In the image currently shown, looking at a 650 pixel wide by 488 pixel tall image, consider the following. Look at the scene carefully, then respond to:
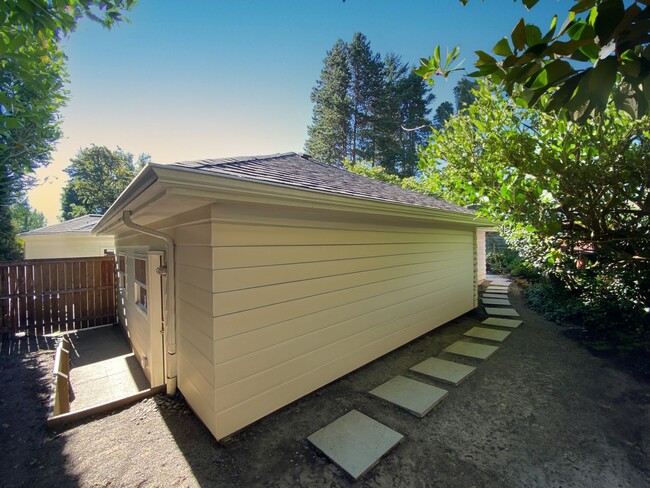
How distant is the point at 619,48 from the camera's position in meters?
1.05

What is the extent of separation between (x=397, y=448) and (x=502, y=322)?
5236 millimetres

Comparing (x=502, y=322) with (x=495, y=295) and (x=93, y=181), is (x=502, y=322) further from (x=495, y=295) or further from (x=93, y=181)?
(x=93, y=181)

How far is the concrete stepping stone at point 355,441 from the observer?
7.60 ft

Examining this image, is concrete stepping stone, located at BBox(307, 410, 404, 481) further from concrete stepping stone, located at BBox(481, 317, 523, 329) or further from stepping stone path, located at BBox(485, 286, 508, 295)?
stepping stone path, located at BBox(485, 286, 508, 295)

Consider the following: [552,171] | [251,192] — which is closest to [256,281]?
[251,192]

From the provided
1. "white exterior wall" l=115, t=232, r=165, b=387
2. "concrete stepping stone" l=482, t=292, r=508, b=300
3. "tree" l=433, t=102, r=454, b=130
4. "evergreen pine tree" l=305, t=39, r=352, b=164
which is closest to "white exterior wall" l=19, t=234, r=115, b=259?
"white exterior wall" l=115, t=232, r=165, b=387

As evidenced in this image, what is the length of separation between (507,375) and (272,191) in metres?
4.20

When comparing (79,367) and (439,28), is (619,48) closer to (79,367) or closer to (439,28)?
(439,28)

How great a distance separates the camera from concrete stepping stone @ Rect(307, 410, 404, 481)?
2.32 meters

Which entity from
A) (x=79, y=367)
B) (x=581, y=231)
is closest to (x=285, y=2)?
(x=581, y=231)

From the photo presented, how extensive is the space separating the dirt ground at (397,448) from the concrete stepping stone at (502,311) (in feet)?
10.1

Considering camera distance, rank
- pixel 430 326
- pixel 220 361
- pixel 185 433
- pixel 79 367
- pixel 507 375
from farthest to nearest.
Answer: pixel 430 326 → pixel 79 367 → pixel 507 375 → pixel 185 433 → pixel 220 361

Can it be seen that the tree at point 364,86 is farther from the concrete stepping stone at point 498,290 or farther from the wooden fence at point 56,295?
the wooden fence at point 56,295

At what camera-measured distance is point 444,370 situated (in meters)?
3.97
